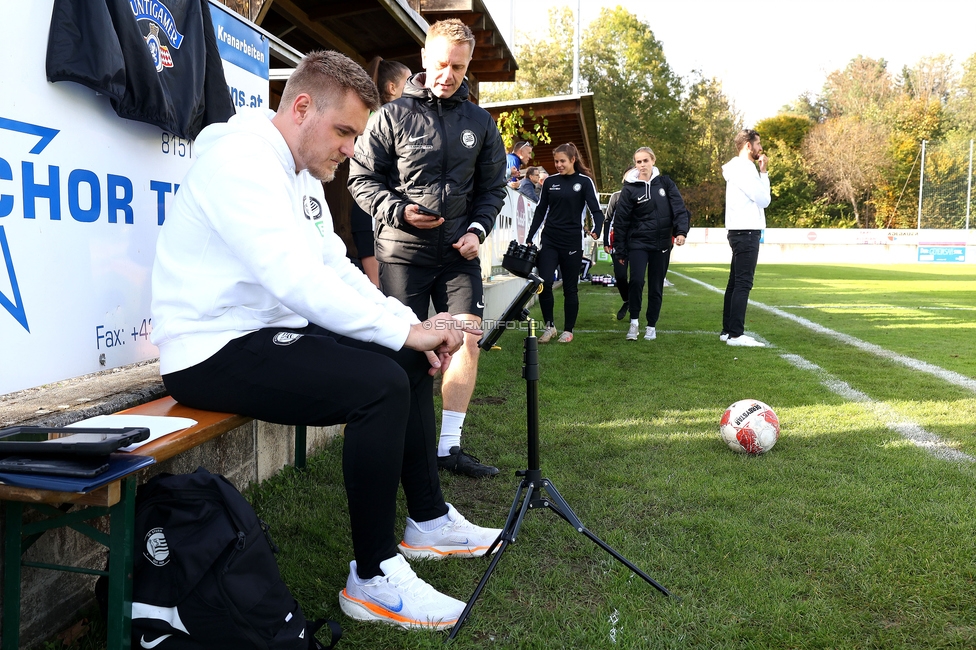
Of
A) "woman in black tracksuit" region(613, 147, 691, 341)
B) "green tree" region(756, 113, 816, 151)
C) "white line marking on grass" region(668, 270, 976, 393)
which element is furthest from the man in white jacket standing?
"green tree" region(756, 113, 816, 151)

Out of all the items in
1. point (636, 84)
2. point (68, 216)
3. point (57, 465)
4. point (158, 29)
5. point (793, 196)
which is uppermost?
point (636, 84)

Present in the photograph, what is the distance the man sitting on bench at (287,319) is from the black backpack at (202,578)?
15.7 inches

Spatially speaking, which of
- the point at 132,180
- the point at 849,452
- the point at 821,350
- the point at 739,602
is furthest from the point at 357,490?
the point at 821,350

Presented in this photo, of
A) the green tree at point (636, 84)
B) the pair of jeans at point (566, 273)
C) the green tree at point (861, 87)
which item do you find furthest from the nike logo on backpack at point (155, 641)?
the green tree at point (861, 87)

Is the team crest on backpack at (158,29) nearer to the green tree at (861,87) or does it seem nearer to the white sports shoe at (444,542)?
the white sports shoe at (444,542)

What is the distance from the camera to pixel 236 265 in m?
2.32

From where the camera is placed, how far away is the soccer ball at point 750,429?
4047 millimetres

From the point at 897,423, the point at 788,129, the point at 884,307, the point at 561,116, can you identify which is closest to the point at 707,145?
the point at 788,129

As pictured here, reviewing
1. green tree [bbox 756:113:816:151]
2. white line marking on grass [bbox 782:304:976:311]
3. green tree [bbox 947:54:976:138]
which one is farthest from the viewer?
green tree [bbox 756:113:816:151]

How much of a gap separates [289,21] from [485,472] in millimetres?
6053

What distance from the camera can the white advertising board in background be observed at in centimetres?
242

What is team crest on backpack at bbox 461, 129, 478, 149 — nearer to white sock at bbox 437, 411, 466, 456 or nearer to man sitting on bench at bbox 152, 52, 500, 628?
white sock at bbox 437, 411, 466, 456

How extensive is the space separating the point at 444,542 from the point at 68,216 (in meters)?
1.76

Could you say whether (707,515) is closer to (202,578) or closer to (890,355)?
(202,578)
